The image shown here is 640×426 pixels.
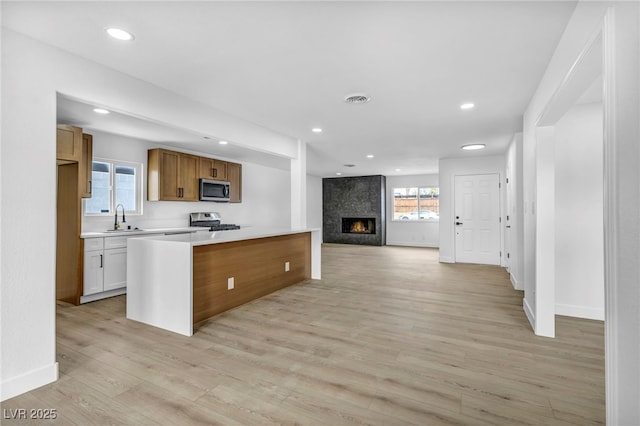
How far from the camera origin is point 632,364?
116 cm

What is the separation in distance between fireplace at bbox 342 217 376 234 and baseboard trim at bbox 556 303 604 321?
23.5 feet

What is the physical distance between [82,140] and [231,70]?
2717mm

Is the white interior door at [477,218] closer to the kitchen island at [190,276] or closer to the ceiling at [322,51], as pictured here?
the ceiling at [322,51]

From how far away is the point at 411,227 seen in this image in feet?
34.5

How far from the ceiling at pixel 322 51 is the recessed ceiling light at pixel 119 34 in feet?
0.13

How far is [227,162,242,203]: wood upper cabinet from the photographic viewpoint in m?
6.72

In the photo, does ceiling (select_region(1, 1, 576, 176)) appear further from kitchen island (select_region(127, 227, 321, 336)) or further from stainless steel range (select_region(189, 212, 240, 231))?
stainless steel range (select_region(189, 212, 240, 231))

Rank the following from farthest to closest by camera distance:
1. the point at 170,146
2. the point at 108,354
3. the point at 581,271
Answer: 1. the point at 170,146
2. the point at 581,271
3. the point at 108,354

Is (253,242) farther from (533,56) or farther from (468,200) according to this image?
(468,200)

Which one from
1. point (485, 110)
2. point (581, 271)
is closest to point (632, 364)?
point (581, 271)

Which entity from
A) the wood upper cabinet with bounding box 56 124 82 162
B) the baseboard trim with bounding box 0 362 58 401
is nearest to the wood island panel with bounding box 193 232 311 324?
the baseboard trim with bounding box 0 362 58 401

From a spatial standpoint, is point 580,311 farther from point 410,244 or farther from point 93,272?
point 410,244

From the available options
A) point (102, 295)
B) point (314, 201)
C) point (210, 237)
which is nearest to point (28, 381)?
point (210, 237)

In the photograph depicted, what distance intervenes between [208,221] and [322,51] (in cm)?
473
